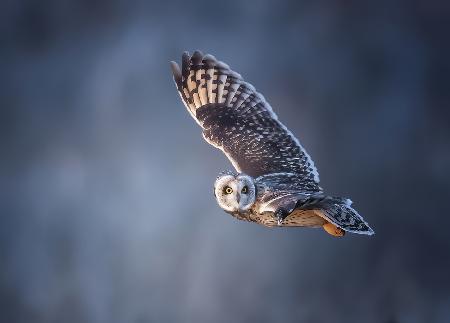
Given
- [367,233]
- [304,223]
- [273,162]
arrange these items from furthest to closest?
[273,162], [304,223], [367,233]

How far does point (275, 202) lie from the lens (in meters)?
15.9

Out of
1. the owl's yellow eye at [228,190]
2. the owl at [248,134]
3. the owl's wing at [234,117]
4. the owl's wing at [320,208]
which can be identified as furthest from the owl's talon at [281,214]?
the owl's wing at [234,117]

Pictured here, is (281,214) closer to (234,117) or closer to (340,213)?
(340,213)

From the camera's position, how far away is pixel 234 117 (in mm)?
19562

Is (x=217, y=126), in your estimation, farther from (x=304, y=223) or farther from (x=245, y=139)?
(x=304, y=223)

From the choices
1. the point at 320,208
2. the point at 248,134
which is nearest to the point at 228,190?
the point at 320,208

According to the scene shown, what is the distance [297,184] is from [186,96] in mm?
3906

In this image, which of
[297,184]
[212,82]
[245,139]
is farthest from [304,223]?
[212,82]

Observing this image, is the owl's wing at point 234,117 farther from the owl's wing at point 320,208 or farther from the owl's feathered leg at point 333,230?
the owl's wing at point 320,208

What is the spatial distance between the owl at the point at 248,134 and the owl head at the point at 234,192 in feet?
0.28

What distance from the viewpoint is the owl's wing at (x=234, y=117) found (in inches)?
742

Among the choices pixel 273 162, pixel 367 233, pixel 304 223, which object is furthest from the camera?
pixel 273 162

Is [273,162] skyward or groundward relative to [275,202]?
skyward

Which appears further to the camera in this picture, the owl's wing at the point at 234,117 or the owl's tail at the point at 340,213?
the owl's wing at the point at 234,117
